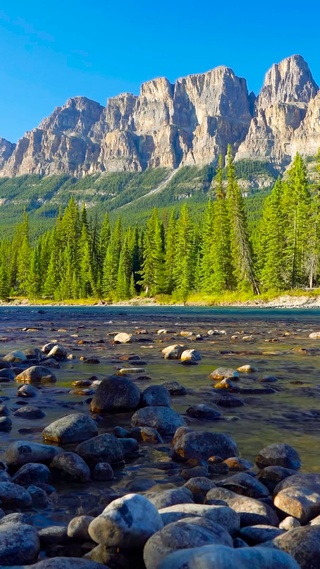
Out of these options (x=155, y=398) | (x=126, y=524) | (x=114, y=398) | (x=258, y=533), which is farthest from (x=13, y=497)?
(x=155, y=398)

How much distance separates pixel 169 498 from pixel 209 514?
1.82ft

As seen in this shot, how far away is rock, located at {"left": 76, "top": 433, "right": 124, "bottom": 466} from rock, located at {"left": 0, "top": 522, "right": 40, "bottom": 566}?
7.07 ft

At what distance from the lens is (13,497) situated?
452 centimetres

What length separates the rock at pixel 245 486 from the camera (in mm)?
4891

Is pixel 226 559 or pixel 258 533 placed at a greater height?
pixel 226 559

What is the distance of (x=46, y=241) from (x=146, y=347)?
95692mm

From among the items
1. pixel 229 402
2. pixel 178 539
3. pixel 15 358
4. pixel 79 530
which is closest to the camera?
pixel 178 539

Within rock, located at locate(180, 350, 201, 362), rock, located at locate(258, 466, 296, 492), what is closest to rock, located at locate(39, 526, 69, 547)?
rock, located at locate(258, 466, 296, 492)

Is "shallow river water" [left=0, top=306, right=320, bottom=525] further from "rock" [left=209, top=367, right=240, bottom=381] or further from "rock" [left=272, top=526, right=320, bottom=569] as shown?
"rock" [left=272, top=526, right=320, bottom=569]

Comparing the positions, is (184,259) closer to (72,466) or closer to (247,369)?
(247,369)

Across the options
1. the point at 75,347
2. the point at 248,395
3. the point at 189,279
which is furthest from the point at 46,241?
the point at 248,395

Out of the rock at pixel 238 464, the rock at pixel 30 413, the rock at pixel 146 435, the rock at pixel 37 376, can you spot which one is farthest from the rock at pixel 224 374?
the rock at pixel 238 464

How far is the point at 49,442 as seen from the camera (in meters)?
6.58

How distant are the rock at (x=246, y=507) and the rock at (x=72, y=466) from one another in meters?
1.48
